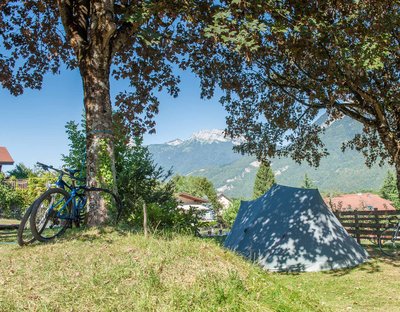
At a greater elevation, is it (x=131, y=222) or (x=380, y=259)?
(x=131, y=222)

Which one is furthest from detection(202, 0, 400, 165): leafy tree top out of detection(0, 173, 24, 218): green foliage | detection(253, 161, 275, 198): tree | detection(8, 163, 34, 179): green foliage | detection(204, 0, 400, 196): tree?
detection(253, 161, 275, 198): tree

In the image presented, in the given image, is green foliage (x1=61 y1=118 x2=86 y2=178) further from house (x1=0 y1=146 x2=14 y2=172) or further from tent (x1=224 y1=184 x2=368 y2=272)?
house (x1=0 y1=146 x2=14 y2=172)

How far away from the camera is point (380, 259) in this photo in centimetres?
1421

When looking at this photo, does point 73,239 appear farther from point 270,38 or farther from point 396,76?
point 396,76

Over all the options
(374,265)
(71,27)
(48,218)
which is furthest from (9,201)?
(374,265)

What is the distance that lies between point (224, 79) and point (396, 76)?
7213 millimetres

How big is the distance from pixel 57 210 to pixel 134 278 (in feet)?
9.61

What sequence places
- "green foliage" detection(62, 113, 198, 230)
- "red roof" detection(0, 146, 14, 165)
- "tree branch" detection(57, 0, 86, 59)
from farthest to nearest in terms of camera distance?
1. "red roof" detection(0, 146, 14, 165)
2. "green foliage" detection(62, 113, 198, 230)
3. "tree branch" detection(57, 0, 86, 59)

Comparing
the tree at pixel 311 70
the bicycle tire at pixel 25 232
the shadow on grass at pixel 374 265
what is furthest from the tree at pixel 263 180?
the bicycle tire at pixel 25 232

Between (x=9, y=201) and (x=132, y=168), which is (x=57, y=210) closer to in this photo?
(x=132, y=168)

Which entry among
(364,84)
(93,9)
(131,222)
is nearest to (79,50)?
(93,9)

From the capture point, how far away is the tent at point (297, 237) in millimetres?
13125

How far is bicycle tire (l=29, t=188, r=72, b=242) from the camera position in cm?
684

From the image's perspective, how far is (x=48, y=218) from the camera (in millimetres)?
7188
